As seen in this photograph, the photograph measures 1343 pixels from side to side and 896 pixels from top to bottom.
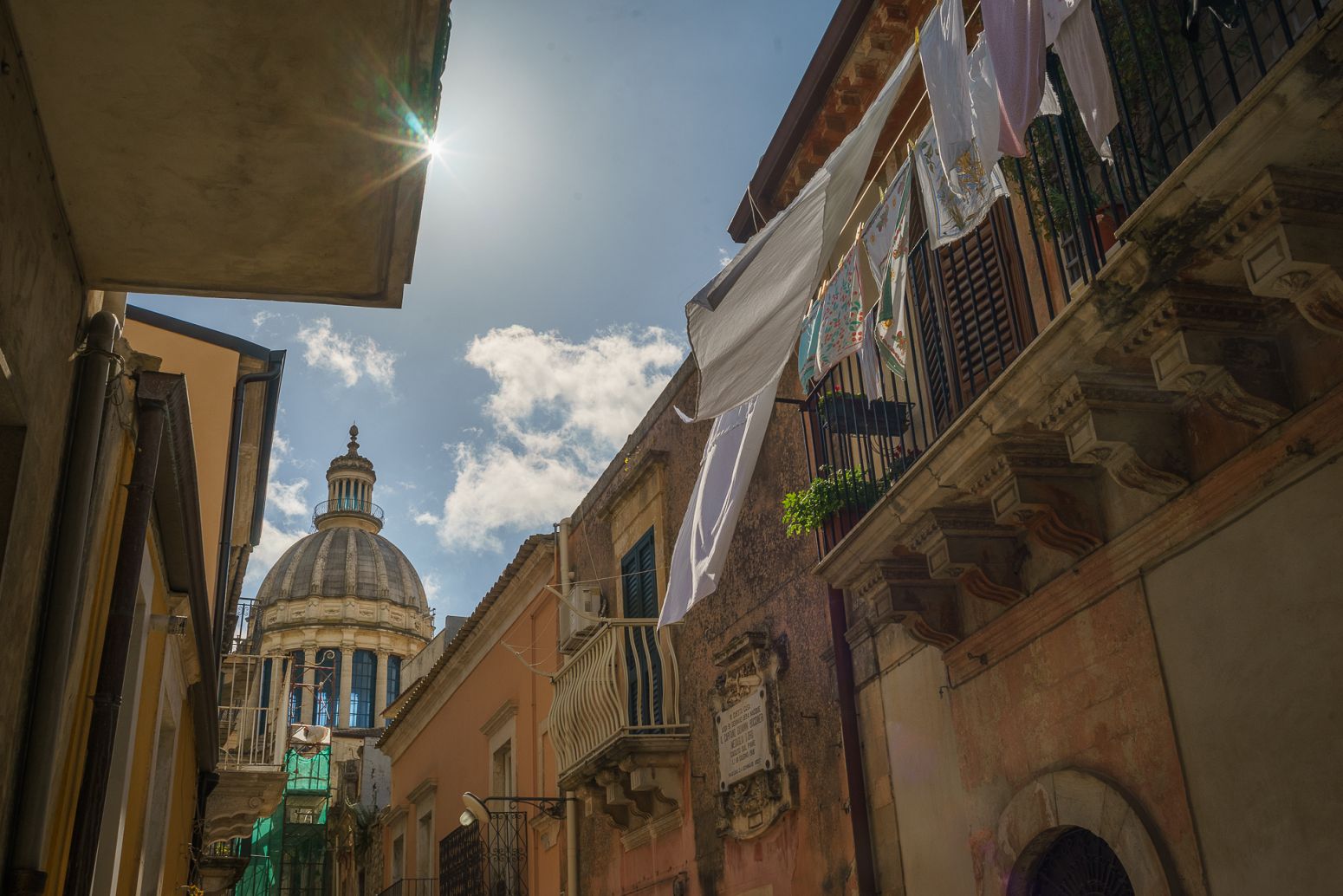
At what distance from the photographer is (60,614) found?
3.91 meters

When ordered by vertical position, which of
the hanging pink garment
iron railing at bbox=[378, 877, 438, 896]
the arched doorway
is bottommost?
the arched doorway

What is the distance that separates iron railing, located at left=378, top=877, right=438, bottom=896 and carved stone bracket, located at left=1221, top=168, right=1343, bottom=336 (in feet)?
56.8

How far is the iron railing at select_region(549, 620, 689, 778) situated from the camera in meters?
11.1

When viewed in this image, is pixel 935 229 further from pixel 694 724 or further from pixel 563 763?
pixel 563 763

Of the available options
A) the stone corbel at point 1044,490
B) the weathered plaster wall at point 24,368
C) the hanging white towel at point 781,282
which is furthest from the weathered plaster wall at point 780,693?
the weathered plaster wall at point 24,368

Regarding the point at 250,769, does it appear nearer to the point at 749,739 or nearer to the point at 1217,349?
the point at 749,739

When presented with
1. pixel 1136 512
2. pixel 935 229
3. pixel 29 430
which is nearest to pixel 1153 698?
pixel 1136 512

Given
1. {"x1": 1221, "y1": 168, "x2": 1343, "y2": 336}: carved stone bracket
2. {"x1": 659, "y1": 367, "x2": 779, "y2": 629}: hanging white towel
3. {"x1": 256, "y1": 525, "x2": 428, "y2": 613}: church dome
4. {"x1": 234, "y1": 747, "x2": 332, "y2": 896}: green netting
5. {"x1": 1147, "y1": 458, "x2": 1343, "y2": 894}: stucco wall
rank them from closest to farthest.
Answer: {"x1": 1221, "y1": 168, "x2": 1343, "y2": 336}: carved stone bracket < {"x1": 1147, "y1": 458, "x2": 1343, "y2": 894}: stucco wall < {"x1": 659, "y1": 367, "x2": 779, "y2": 629}: hanging white towel < {"x1": 234, "y1": 747, "x2": 332, "y2": 896}: green netting < {"x1": 256, "y1": 525, "x2": 428, "y2": 613}: church dome

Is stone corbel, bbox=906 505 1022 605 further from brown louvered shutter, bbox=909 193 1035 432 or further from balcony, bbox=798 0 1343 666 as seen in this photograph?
brown louvered shutter, bbox=909 193 1035 432

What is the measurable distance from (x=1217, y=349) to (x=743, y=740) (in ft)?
19.3

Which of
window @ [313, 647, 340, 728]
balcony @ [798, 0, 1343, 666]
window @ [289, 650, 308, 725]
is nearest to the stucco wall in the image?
balcony @ [798, 0, 1343, 666]

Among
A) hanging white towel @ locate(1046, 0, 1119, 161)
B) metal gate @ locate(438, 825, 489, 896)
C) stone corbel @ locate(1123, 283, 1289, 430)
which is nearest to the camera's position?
stone corbel @ locate(1123, 283, 1289, 430)

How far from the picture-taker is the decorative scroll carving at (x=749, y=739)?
352 inches

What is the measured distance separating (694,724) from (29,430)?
7890 millimetres
